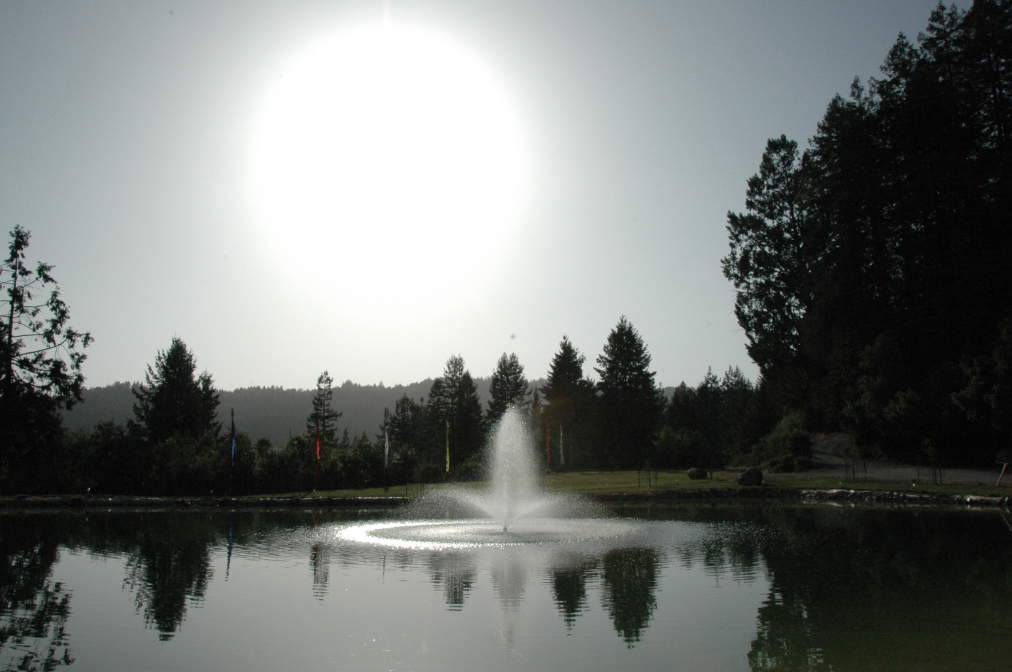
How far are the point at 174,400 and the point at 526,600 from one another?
208 ft

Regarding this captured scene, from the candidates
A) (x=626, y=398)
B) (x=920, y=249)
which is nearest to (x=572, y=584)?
(x=920, y=249)

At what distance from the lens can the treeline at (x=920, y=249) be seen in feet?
121

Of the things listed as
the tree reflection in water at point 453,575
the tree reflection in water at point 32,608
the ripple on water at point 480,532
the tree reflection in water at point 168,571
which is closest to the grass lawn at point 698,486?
the ripple on water at point 480,532

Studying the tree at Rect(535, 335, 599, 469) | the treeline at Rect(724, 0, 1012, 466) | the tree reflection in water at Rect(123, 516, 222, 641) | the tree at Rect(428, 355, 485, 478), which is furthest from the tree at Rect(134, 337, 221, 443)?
the treeline at Rect(724, 0, 1012, 466)

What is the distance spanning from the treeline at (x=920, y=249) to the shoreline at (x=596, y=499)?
6.72 m

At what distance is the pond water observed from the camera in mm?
9594

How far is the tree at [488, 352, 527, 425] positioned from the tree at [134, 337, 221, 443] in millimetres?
31522

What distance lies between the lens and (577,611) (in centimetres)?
1198

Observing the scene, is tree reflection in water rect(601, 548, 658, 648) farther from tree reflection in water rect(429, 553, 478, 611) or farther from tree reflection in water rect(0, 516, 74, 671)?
tree reflection in water rect(0, 516, 74, 671)

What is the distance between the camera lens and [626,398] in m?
72.7

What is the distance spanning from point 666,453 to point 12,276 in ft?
161

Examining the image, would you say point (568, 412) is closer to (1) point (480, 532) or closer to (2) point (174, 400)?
(2) point (174, 400)

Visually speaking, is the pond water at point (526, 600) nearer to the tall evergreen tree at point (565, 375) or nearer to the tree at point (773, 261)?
the tree at point (773, 261)

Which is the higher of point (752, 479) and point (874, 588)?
point (752, 479)
